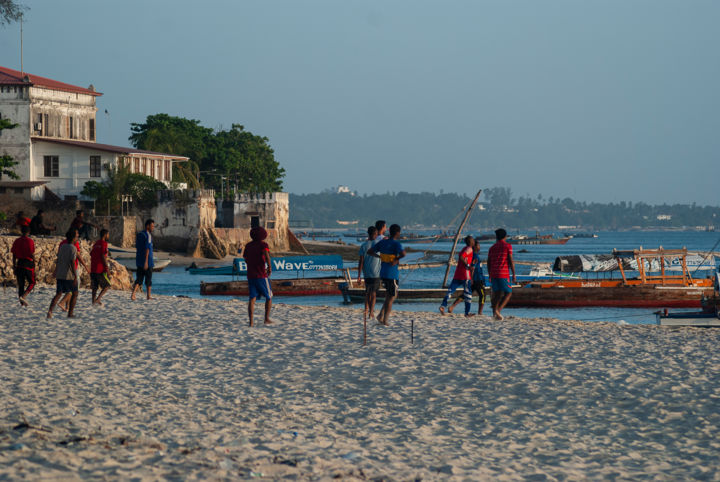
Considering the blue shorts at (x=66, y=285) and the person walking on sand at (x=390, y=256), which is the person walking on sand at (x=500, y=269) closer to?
the person walking on sand at (x=390, y=256)

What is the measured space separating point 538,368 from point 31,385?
6.52 m

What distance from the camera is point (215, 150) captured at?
90.5 meters

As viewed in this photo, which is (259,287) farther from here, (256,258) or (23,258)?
(23,258)

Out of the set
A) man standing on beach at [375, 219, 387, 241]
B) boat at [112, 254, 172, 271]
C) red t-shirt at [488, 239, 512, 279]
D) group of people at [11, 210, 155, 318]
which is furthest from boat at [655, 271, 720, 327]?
boat at [112, 254, 172, 271]

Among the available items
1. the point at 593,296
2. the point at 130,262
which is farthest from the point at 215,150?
the point at 593,296

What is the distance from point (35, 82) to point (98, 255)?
49710 mm

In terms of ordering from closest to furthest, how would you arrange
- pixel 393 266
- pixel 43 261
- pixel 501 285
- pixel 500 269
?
1. pixel 393 266
2. pixel 500 269
3. pixel 501 285
4. pixel 43 261

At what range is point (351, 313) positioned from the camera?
62.1ft

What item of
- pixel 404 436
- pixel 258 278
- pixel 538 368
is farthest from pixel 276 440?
pixel 258 278

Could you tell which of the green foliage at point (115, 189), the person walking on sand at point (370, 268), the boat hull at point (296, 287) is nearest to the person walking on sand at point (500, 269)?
the person walking on sand at point (370, 268)

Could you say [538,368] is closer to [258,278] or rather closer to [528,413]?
[528,413]

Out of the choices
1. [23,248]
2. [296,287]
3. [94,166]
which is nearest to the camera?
[23,248]

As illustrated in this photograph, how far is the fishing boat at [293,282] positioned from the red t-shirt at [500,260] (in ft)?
69.6

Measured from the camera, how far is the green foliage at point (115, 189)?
61.4m
